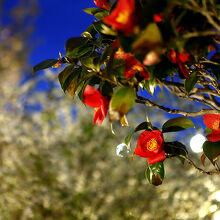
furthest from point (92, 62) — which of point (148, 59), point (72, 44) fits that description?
point (148, 59)

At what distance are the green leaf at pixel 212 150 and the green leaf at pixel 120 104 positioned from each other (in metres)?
0.20

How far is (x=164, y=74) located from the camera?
0.36 m

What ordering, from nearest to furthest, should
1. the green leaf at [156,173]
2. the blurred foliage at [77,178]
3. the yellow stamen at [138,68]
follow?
the yellow stamen at [138,68]
the green leaf at [156,173]
the blurred foliage at [77,178]

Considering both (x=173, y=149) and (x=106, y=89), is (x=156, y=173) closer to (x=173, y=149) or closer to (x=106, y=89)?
(x=173, y=149)


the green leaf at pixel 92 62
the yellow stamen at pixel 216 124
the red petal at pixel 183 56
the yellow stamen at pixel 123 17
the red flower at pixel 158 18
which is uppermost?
the green leaf at pixel 92 62

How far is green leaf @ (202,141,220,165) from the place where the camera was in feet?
1.38

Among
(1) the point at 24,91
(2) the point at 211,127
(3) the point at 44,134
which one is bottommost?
(2) the point at 211,127

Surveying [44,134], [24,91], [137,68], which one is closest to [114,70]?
[137,68]

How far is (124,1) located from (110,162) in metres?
2.16

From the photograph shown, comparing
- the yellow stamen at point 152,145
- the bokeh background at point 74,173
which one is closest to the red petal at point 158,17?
the yellow stamen at point 152,145

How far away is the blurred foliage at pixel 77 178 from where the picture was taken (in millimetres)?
1994

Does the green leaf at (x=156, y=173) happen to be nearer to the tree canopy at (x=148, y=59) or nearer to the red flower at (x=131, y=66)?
the tree canopy at (x=148, y=59)

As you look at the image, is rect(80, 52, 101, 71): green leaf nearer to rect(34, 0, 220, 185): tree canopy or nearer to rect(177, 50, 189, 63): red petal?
rect(34, 0, 220, 185): tree canopy

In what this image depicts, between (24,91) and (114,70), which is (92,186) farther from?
(114,70)
